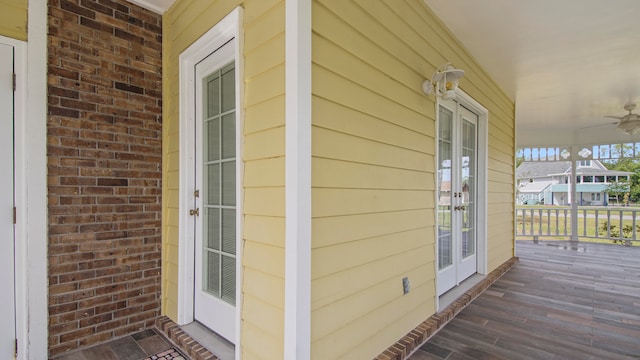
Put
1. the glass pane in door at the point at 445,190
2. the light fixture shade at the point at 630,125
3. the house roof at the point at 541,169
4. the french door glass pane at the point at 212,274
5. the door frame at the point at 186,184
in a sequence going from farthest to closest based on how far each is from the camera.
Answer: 1. the house roof at the point at 541,169
2. the light fixture shade at the point at 630,125
3. the glass pane in door at the point at 445,190
4. the door frame at the point at 186,184
5. the french door glass pane at the point at 212,274

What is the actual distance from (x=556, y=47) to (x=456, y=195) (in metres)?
1.79

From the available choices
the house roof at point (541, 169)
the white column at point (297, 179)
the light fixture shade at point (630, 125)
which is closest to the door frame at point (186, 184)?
the white column at point (297, 179)

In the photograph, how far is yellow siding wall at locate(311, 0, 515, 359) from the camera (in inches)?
60.4

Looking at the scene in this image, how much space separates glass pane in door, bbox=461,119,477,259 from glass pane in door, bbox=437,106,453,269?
1.33 ft

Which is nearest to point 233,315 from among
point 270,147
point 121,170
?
point 270,147

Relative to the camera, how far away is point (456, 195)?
330 cm

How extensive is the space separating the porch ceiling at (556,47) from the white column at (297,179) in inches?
61.7

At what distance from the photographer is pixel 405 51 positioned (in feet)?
7.27

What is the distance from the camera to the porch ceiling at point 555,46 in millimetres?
2420
